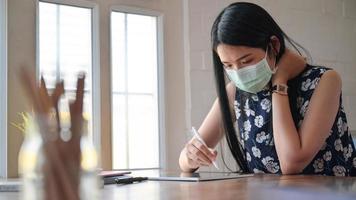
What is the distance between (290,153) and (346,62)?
60.2 inches

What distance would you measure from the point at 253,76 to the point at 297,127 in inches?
7.4

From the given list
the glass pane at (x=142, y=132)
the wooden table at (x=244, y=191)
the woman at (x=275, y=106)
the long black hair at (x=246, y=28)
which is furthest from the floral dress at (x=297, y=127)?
the glass pane at (x=142, y=132)

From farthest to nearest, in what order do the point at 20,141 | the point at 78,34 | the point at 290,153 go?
the point at 78,34 → the point at 20,141 → the point at 290,153

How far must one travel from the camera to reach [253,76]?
140 centimetres

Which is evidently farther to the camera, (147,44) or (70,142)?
(147,44)

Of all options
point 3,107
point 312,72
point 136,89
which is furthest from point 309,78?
point 3,107

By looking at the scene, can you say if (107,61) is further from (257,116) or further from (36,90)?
(36,90)

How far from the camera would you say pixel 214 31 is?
1.43m

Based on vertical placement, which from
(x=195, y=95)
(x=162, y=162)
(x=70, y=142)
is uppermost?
(x=195, y=95)

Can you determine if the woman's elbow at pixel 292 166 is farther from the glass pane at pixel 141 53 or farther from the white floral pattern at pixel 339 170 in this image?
the glass pane at pixel 141 53

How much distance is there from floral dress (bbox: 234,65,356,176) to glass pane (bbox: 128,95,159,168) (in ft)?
2.01

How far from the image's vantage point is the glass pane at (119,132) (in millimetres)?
1965

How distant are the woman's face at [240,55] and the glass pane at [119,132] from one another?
69 cm

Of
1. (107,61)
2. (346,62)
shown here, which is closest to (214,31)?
(107,61)
